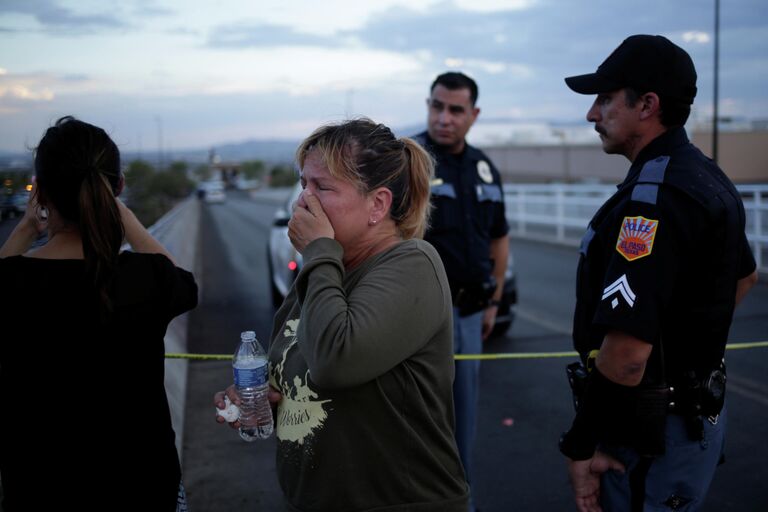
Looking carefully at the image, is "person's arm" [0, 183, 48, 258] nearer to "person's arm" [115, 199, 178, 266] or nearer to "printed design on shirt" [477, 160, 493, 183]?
"person's arm" [115, 199, 178, 266]

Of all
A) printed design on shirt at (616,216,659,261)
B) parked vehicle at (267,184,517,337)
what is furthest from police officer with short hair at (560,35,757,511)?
parked vehicle at (267,184,517,337)

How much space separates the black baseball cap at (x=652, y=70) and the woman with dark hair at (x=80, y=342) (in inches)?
61.6

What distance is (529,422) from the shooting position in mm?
5242

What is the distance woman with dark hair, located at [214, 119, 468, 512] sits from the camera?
1785 millimetres

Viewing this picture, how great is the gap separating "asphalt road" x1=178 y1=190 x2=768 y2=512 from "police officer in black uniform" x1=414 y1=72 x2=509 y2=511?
2.00ft

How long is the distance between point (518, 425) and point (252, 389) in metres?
3.54

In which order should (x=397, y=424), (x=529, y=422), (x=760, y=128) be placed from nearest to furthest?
(x=397, y=424) → (x=529, y=422) → (x=760, y=128)

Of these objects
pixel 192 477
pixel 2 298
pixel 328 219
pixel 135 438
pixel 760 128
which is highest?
pixel 760 128

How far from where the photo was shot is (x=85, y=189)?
199 cm

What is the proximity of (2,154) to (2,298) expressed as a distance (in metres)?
1.96

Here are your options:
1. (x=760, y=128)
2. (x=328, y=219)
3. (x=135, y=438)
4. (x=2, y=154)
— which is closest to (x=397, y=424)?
(x=328, y=219)

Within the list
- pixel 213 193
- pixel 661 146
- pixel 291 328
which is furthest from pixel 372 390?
pixel 213 193

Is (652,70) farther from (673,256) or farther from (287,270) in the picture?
(287,270)

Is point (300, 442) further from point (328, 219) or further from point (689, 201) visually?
point (689, 201)
